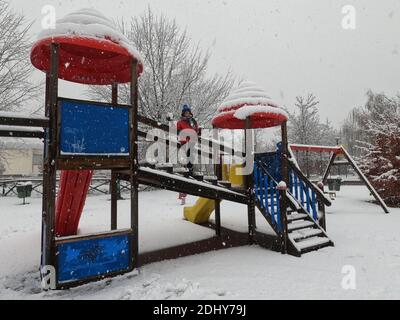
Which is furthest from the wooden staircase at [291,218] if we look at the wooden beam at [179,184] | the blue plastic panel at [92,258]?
the blue plastic panel at [92,258]

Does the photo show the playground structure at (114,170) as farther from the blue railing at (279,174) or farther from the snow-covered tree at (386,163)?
the snow-covered tree at (386,163)


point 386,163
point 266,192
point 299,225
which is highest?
point 386,163

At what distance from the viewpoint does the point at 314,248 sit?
6367 millimetres

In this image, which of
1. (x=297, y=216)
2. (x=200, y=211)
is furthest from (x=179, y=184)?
(x=200, y=211)

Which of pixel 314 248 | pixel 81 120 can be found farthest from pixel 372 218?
pixel 81 120

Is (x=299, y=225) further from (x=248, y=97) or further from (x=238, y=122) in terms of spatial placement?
(x=238, y=122)

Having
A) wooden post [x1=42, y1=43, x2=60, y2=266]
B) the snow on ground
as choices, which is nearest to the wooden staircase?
the snow on ground

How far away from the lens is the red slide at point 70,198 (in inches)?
247

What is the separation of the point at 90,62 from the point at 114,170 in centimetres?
247

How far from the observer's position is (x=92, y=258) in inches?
187

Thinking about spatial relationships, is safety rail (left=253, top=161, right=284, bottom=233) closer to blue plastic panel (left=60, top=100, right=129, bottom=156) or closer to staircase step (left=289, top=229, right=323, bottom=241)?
staircase step (left=289, top=229, right=323, bottom=241)

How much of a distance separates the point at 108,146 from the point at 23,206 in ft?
34.8

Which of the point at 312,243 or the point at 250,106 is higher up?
the point at 250,106
